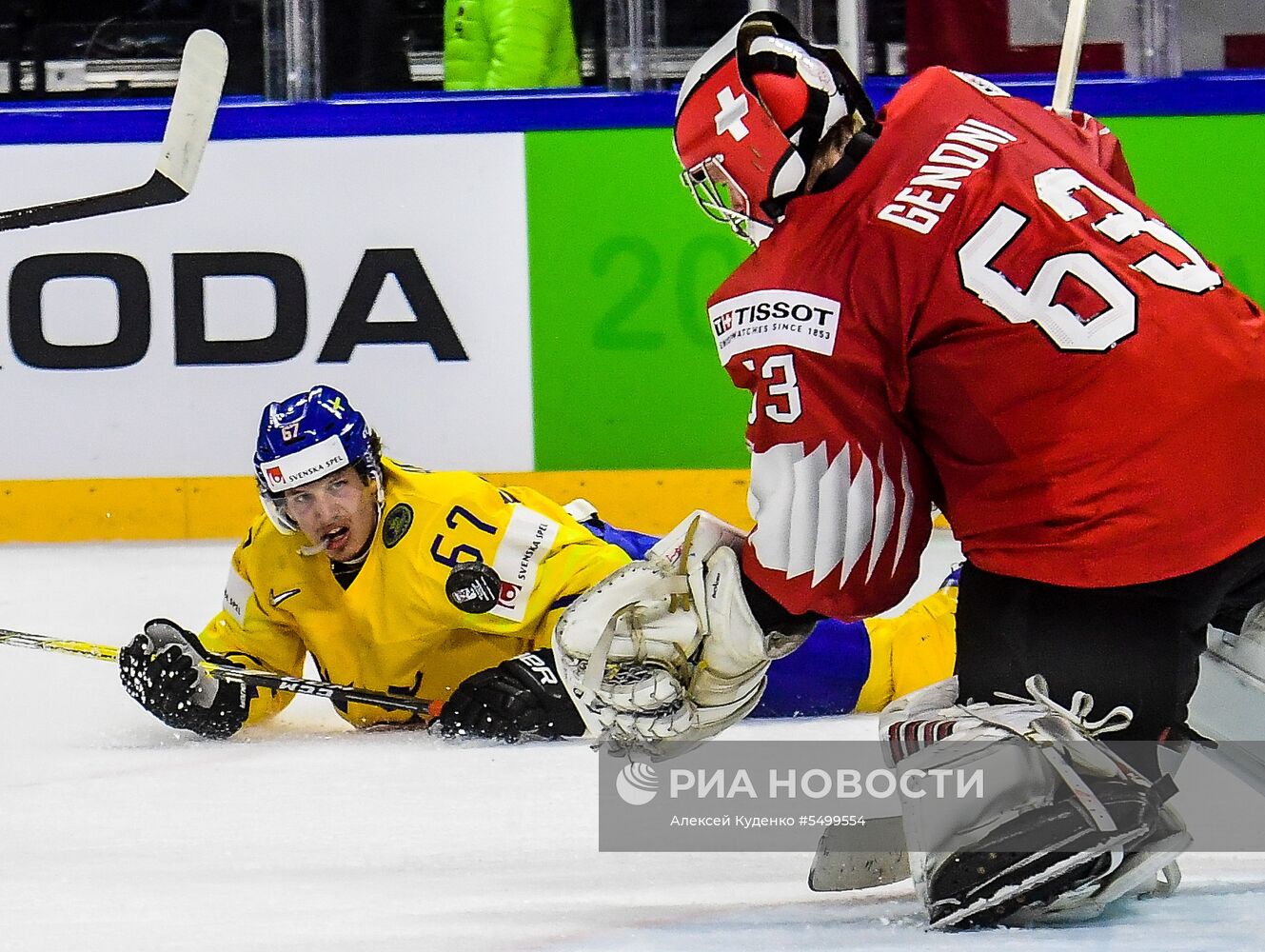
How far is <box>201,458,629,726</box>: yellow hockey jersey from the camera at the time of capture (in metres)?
2.72

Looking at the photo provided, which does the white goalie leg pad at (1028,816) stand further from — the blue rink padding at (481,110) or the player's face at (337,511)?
the blue rink padding at (481,110)

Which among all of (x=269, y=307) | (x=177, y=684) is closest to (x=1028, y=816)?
(x=177, y=684)

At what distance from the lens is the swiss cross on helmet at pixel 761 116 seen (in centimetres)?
161

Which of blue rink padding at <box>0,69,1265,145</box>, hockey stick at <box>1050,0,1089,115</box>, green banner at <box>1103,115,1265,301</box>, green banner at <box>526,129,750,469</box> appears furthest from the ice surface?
green banner at <box>1103,115,1265,301</box>

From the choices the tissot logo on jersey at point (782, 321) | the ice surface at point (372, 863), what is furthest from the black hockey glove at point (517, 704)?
the tissot logo on jersey at point (782, 321)

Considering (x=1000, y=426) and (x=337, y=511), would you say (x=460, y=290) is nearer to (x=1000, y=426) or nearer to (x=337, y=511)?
(x=337, y=511)

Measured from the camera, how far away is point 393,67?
15.4 feet

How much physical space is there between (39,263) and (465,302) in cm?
113

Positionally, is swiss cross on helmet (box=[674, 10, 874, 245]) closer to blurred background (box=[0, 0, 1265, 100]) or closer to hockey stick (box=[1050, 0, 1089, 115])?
hockey stick (box=[1050, 0, 1089, 115])

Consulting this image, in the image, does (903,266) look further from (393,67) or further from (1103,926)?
(393,67)

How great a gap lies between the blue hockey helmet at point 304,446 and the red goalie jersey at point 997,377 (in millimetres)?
1191

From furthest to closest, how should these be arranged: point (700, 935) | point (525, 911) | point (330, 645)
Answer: point (330, 645) < point (525, 911) < point (700, 935)

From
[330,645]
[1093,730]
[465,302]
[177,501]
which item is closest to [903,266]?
[1093,730]

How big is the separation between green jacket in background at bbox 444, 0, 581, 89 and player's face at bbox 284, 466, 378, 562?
7.09ft
